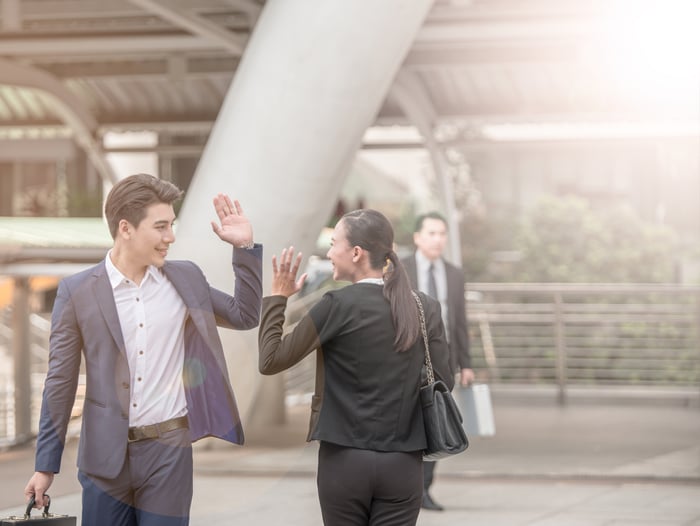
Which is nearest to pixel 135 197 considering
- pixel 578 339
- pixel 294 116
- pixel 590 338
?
pixel 294 116

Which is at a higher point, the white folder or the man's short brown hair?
the man's short brown hair

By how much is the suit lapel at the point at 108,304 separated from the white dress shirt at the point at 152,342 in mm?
36

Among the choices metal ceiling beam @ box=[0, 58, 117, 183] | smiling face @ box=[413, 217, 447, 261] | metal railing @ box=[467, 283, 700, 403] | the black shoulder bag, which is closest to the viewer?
the black shoulder bag

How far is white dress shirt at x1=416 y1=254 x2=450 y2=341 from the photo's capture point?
806 centimetres

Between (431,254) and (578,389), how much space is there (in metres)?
7.49

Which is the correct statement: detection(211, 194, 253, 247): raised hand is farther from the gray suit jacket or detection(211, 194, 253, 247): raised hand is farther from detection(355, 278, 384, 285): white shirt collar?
detection(355, 278, 384, 285): white shirt collar

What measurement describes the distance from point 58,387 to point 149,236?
57cm

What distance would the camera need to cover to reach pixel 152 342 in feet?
13.9

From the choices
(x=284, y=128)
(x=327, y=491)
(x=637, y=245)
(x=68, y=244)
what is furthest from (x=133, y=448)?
(x=637, y=245)

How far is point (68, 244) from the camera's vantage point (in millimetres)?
12164

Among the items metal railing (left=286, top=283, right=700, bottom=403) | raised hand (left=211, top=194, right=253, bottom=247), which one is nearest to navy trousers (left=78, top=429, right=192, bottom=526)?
raised hand (left=211, top=194, right=253, bottom=247)

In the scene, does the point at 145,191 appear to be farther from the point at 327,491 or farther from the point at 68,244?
the point at 68,244

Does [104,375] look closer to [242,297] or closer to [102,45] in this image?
[242,297]

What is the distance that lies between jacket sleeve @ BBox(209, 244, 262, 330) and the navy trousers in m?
0.48
